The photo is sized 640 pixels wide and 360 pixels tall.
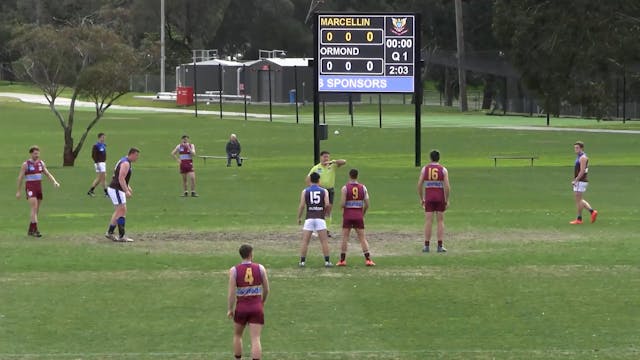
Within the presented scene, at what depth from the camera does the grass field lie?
14.8 m

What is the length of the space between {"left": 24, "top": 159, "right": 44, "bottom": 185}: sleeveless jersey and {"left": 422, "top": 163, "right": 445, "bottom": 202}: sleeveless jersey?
26.9 feet

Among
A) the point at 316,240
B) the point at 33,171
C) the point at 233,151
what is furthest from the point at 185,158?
the point at 233,151

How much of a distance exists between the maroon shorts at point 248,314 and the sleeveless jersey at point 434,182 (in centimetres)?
965

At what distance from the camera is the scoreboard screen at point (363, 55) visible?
132 feet

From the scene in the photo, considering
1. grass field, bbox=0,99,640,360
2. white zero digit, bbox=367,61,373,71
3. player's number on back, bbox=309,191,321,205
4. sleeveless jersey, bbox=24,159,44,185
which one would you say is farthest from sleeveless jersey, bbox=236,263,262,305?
white zero digit, bbox=367,61,373,71

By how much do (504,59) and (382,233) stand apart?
251 ft

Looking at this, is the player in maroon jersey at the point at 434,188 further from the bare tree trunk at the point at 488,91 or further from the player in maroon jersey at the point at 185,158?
the bare tree trunk at the point at 488,91

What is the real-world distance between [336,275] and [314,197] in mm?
1358

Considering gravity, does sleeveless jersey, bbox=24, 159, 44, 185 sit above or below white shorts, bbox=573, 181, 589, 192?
above

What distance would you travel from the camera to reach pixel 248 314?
501 inches

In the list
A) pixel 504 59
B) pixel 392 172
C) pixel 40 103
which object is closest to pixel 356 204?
pixel 392 172

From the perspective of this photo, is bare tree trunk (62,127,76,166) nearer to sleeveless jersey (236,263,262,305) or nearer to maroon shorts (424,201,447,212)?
maroon shorts (424,201,447,212)

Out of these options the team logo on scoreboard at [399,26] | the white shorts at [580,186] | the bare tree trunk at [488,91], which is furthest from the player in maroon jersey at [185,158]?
the bare tree trunk at [488,91]

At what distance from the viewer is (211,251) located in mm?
23266
